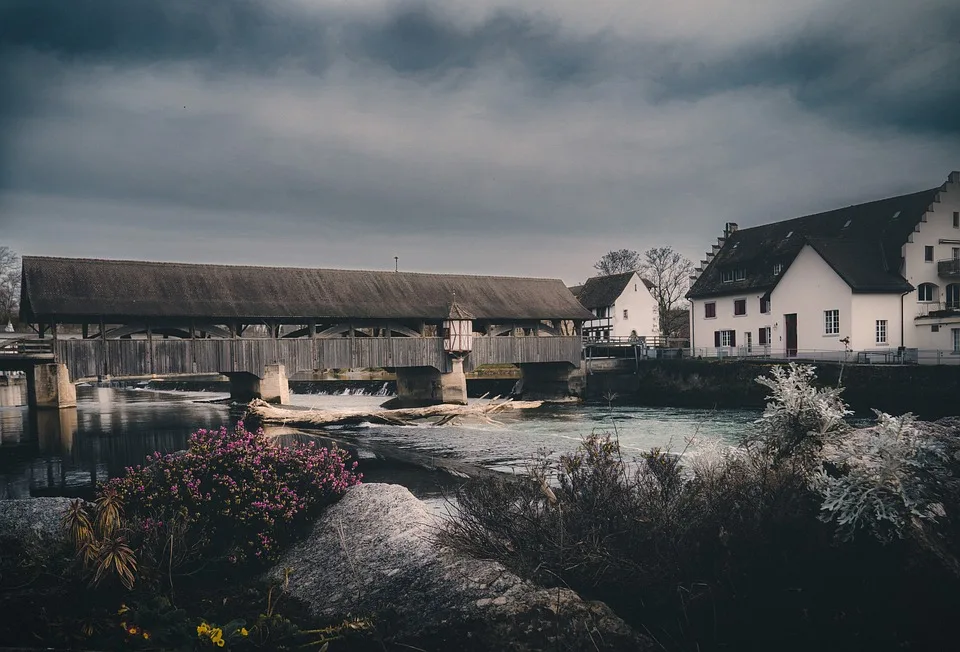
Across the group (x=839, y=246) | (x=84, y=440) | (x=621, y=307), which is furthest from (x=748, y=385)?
(x=621, y=307)

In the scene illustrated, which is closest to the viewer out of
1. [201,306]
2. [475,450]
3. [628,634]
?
[628,634]

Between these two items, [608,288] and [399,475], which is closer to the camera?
[399,475]

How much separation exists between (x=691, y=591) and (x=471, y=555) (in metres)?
1.65

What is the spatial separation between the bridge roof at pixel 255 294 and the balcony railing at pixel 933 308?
13777 mm

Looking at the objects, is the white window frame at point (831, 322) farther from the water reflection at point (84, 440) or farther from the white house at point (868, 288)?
the water reflection at point (84, 440)

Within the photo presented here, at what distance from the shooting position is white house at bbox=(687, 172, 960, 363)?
27.8m

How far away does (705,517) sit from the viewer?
202 inches

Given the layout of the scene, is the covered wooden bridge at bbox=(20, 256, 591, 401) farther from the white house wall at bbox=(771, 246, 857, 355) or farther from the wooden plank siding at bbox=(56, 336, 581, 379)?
the white house wall at bbox=(771, 246, 857, 355)

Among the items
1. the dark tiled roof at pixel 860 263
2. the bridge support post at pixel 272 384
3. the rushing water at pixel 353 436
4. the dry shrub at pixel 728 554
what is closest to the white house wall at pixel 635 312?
the dark tiled roof at pixel 860 263

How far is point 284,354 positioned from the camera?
27.3 meters

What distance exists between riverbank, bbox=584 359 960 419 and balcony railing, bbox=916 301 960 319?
491 centimetres

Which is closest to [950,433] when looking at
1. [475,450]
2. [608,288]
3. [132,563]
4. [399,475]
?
[132,563]

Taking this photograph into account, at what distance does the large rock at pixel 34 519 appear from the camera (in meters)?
6.49

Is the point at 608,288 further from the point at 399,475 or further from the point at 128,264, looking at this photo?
the point at 399,475
